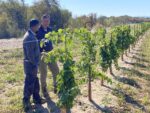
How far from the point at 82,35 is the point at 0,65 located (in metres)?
6.73

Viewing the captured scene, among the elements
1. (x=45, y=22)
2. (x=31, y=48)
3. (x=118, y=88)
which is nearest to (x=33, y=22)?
(x=31, y=48)

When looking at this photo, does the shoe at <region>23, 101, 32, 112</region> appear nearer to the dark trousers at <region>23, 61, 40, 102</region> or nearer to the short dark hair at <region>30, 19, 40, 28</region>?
the dark trousers at <region>23, 61, 40, 102</region>

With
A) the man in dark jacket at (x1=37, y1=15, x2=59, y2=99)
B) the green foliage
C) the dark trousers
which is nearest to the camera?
the green foliage

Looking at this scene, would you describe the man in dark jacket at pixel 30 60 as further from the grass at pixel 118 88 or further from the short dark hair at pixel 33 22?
the grass at pixel 118 88

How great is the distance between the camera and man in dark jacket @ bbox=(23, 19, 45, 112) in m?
7.23

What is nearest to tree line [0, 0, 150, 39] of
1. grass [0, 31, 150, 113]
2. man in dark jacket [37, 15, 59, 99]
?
grass [0, 31, 150, 113]

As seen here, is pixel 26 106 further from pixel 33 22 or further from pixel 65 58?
pixel 33 22

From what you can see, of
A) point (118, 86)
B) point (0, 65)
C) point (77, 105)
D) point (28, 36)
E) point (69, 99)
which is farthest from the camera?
point (0, 65)

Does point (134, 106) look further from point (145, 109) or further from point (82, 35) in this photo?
point (82, 35)

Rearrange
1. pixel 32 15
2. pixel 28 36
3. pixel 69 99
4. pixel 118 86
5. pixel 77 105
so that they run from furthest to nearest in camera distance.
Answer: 1. pixel 32 15
2. pixel 118 86
3. pixel 77 105
4. pixel 28 36
5. pixel 69 99

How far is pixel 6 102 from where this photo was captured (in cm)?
835

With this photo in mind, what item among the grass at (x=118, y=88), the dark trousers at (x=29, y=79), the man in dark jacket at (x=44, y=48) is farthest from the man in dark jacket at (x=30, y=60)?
the man in dark jacket at (x=44, y=48)

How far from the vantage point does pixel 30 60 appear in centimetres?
732

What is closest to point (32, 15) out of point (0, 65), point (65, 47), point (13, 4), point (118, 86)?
point (13, 4)
